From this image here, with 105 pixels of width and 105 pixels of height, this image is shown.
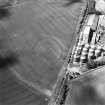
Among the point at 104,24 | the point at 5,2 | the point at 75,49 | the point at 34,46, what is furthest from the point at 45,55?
the point at 5,2

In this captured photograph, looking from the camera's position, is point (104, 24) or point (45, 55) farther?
point (104, 24)

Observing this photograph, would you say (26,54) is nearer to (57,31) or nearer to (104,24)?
(57,31)

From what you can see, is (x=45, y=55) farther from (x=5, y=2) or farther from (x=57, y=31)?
(x=5, y=2)

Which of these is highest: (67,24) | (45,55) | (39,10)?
(39,10)

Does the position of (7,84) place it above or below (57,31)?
below

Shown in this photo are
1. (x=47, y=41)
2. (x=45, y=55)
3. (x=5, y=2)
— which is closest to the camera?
(x=45, y=55)

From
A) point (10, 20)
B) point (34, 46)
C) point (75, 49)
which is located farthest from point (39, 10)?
point (75, 49)

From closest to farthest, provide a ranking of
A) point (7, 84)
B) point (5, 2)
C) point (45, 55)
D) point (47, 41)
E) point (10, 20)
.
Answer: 1. point (7, 84)
2. point (45, 55)
3. point (47, 41)
4. point (10, 20)
5. point (5, 2)
